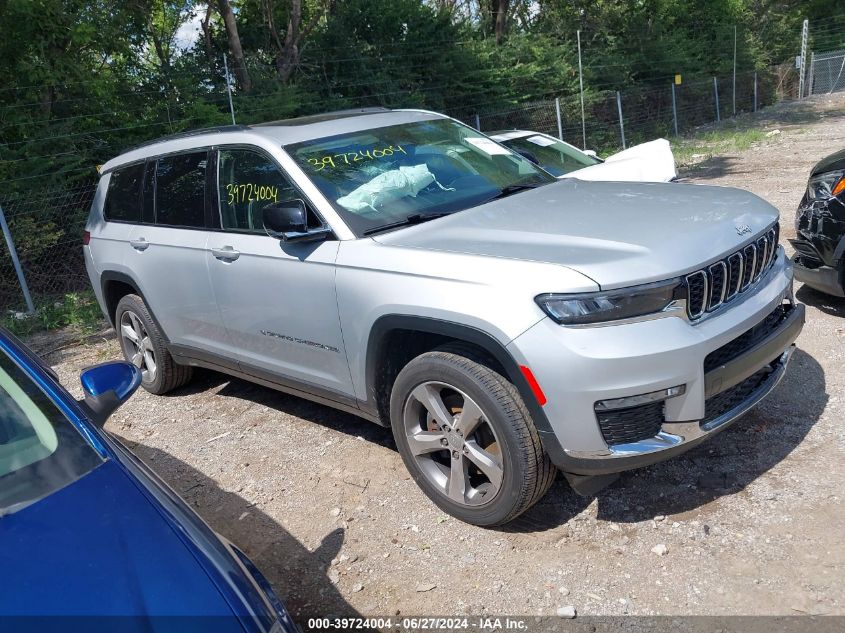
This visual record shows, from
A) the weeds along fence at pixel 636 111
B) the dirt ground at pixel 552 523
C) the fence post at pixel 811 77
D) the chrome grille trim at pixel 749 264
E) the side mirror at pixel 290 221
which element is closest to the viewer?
the dirt ground at pixel 552 523

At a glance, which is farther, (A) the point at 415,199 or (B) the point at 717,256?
(A) the point at 415,199

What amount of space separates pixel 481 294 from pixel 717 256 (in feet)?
3.31

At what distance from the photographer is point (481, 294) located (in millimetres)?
3066

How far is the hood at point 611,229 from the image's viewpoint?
2980mm

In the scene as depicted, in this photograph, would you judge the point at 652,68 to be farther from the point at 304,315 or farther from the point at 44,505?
the point at 44,505

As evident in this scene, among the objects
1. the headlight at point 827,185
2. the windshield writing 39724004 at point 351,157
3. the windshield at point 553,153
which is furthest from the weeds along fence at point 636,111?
the windshield writing 39724004 at point 351,157

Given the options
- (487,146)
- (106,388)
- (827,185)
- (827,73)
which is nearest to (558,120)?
(827,185)

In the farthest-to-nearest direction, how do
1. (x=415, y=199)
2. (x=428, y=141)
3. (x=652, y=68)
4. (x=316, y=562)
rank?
(x=652, y=68) → (x=428, y=141) → (x=415, y=199) → (x=316, y=562)

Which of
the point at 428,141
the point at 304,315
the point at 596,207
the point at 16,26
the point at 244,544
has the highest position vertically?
the point at 16,26

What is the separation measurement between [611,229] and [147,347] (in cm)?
374

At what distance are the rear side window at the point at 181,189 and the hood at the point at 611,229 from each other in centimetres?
162

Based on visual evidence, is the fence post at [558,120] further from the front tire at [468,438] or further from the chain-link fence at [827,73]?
the chain-link fence at [827,73]

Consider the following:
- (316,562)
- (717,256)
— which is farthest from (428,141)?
(316,562)

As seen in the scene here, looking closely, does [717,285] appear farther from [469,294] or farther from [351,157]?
[351,157]
